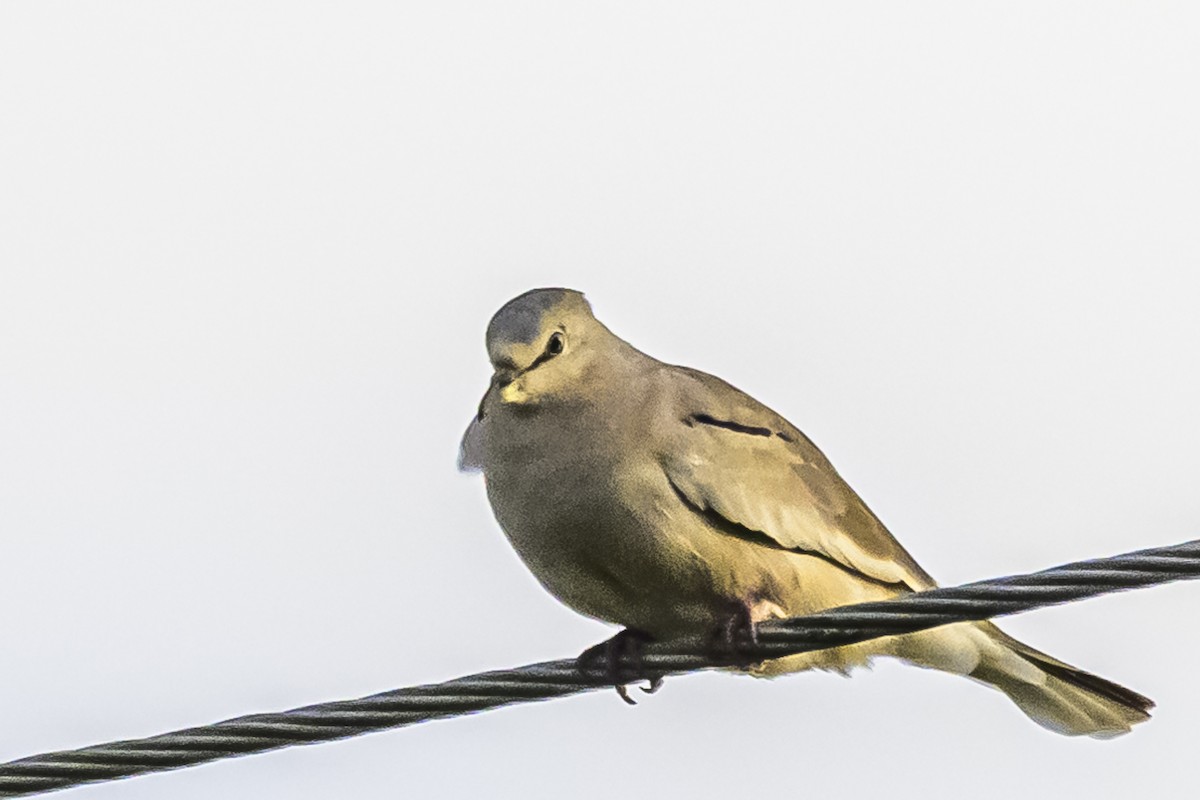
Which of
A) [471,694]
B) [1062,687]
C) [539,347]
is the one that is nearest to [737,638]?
[539,347]

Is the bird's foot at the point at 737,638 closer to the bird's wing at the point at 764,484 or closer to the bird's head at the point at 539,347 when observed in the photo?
the bird's wing at the point at 764,484

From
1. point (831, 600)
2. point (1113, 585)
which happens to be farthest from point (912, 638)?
point (1113, 585)

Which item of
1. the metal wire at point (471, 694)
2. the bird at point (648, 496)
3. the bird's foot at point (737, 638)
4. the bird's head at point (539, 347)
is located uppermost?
the bird's head at point (539, 347)

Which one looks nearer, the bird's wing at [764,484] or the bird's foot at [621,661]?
the bird's foot at [621,661]

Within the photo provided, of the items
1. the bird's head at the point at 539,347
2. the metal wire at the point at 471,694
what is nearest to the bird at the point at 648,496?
the bird's head at the point at 539,347

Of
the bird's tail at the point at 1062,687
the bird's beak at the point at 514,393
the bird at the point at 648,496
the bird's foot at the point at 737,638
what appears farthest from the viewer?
the bird's tail at the point at 1062,687

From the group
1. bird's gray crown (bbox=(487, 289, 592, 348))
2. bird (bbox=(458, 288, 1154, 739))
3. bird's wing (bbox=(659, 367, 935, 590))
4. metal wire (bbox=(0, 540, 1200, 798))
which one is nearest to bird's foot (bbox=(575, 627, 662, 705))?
bird (bbox=(458, 288, 1154, 739))

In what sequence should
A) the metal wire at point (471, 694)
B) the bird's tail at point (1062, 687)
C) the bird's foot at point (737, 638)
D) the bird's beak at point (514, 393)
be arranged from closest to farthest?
the metal wire at point (471, 694) → the bird's foot at point (737, 638) → the bird's beak at point (514, 393) → the bird's tail at point (1062, 687)

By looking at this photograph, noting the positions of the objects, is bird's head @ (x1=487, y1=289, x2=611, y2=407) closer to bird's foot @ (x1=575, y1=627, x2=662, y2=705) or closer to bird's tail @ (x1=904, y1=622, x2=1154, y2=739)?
bird's foot @ (x1=575, y1=627, x2=662, y2=705)
